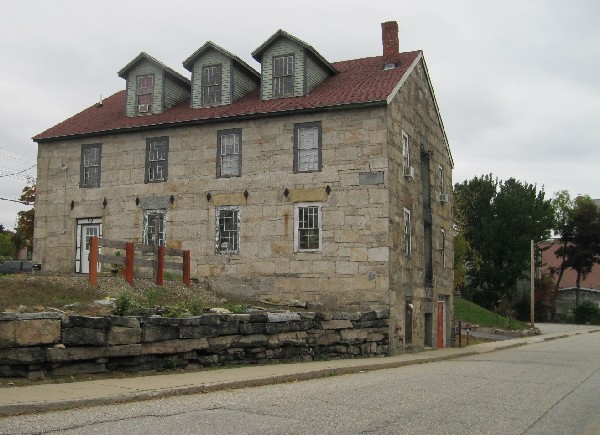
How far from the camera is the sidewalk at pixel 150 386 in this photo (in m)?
9.09

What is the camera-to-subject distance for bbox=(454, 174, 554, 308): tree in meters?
62.5

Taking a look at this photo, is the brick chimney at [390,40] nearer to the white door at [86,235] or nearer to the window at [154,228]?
the window at [154,228]

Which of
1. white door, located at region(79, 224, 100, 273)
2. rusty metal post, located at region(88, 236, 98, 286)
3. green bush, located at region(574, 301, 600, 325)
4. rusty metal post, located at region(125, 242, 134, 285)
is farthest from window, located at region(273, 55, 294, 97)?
green bush, located at region(574, 301, 600, 325)

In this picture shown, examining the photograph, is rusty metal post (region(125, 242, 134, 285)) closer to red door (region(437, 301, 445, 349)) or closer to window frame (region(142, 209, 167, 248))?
window frame (region(142, 209, 167, 248))

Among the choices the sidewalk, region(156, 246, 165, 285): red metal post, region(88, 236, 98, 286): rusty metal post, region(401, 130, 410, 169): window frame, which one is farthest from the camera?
region(401, 130, 410, 169): window frame

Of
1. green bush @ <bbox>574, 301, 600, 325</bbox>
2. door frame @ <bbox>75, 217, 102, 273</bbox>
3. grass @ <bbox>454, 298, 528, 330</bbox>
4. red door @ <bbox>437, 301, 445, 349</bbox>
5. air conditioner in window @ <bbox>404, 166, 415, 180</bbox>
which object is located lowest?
green bush @ <bbox>574, 301, 600, 325</bbox>

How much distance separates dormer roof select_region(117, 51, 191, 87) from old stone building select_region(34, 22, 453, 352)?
0.18 feet


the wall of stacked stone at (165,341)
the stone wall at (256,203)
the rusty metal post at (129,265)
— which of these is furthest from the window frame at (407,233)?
the rusty metal post at (129,265)

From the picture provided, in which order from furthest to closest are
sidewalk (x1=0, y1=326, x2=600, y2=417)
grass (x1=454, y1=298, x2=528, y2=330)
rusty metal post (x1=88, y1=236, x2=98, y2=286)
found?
grass (x1=454, y1=298, x2=528, y2=330)
rusty metal post (x1=88, y1=236, x2=98, y2=286)
sidewalk (x1=0, y1=326, x2=600, y2=417)

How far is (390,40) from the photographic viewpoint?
85.7 feet

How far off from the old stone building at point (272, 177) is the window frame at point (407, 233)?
152 mm

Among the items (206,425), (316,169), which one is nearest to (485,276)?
(316,169)

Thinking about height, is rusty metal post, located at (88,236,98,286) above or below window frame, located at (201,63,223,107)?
below

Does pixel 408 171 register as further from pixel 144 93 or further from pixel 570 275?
pixel 570 275
